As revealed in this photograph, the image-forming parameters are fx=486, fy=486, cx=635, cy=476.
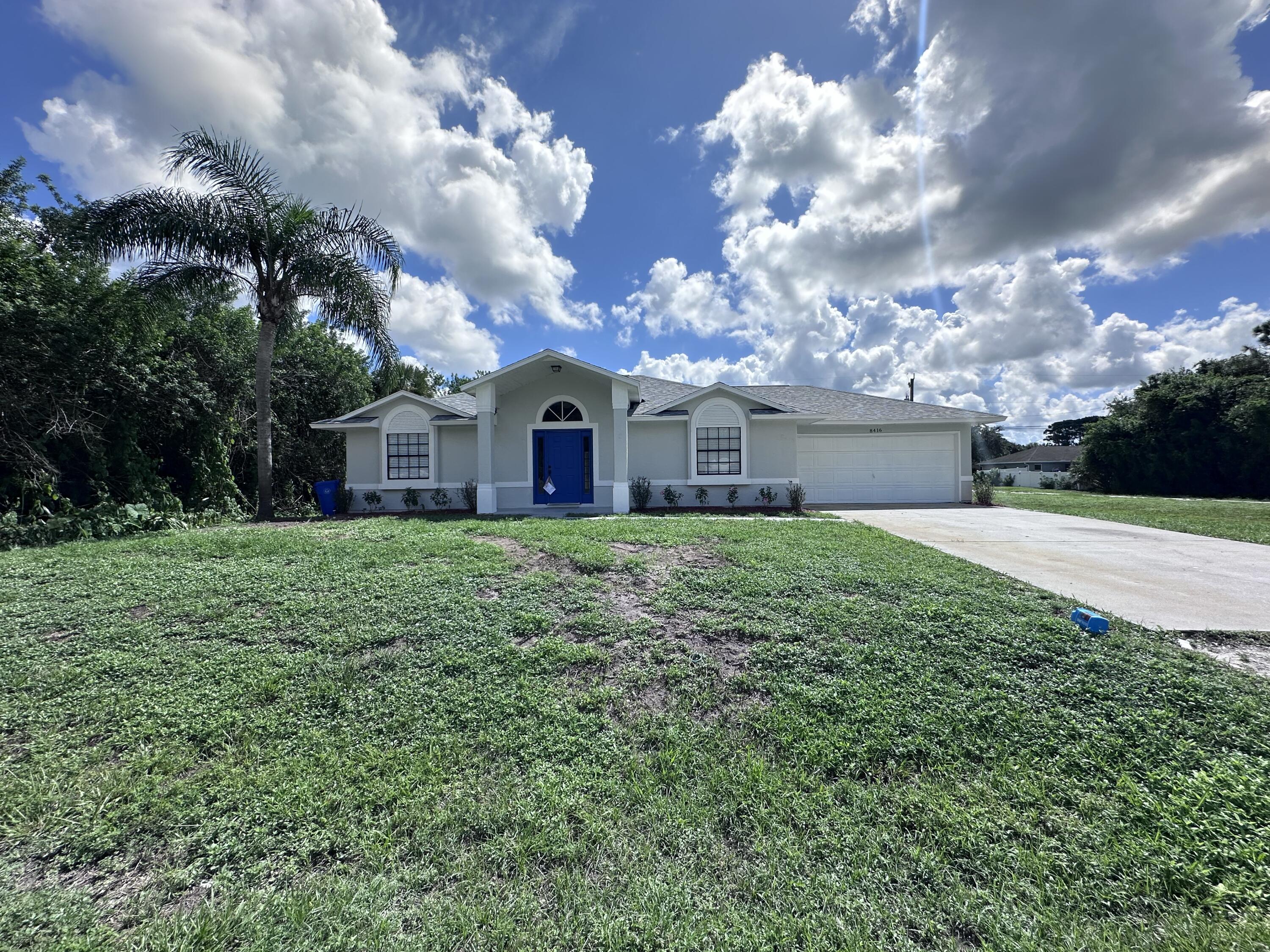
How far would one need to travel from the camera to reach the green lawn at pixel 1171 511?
9758mm

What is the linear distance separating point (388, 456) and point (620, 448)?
6.41 m

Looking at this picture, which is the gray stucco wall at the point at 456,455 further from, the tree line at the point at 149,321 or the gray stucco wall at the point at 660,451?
the gray stucco wall at the point at 660,451

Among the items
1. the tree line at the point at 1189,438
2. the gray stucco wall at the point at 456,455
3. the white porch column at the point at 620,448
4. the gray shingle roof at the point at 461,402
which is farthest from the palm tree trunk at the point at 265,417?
the tree line at the point at 1189,438

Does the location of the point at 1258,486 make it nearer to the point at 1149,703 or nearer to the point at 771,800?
the point at 1149,703

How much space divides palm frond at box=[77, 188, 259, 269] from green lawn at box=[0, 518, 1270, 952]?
313 inches

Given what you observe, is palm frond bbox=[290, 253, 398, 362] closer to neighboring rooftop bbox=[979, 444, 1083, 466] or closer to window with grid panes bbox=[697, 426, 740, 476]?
window with grid panes bbox=[697, 426, 740, 476]

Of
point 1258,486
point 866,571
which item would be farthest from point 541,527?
point 1258,486

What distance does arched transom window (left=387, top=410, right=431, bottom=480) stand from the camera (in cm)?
1305

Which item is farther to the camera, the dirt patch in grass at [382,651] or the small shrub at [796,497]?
the small shrub at [796,497]

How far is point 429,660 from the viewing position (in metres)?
3.99

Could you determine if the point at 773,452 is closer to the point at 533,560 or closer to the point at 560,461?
the point at 560,461

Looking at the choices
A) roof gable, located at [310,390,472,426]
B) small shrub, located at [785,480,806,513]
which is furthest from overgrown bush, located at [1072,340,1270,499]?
roof gable, located at [310,390,472,426]

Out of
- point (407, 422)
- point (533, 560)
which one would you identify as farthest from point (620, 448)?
point (533, 560)

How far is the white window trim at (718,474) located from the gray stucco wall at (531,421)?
83.0 inches
